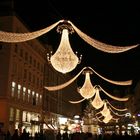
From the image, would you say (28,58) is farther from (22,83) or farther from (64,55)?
(64,55)

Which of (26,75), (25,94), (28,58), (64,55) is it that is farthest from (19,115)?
(64,55)

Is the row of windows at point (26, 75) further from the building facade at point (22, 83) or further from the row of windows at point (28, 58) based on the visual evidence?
the row of windows at point (28, 58)

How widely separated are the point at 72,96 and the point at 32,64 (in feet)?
172

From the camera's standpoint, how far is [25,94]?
50062 millimetres

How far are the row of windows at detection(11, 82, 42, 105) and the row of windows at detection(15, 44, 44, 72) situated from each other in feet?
13.9

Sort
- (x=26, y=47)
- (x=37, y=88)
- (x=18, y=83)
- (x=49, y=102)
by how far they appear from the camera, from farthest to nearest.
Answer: (x=49, y=102) → (x=37, y=88) → (x=26, y=47) → (x=18, y=83)

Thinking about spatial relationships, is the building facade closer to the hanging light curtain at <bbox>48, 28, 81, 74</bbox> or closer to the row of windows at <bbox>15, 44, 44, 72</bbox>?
the row of windows at <bbox>15, 44, 44, 72</bbox>

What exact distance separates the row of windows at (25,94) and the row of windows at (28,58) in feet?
13.9

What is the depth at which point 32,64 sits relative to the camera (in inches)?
2142

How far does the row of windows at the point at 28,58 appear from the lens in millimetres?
46531

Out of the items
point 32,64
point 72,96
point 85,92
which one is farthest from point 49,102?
point 85,92

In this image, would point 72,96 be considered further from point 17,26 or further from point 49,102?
point 17,26

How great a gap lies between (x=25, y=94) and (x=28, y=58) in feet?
17.9

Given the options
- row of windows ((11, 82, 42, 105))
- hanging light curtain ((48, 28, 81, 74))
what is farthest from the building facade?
hanging light curtain ((48, 28, 81, 74))
